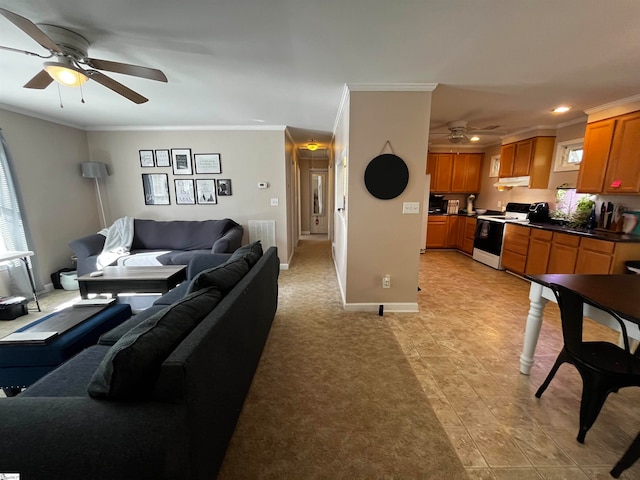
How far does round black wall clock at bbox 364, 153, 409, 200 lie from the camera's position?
265 cm

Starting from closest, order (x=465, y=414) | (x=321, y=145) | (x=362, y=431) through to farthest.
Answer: (x=362, y=431), (x=465, y=414), (x=321, y=145)

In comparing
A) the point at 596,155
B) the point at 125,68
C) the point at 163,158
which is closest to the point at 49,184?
the point at 163,158

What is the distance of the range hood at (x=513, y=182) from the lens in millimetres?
4469

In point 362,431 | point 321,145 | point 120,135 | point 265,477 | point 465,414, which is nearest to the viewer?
point 265,477

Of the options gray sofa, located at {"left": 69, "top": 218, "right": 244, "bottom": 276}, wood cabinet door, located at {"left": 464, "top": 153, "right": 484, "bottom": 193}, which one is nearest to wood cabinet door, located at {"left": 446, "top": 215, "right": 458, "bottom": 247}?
wood cabinet door, located at {"left": 464, "top": 153, "right": 484, "bottom": 193}

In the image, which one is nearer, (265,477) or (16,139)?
(265,477)

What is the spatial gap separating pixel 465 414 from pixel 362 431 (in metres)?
0.67

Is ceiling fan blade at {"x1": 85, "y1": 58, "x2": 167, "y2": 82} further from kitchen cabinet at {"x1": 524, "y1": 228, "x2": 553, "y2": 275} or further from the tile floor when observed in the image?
kitchen cabinet at {"x1": 524, "y1": 228, "x2": 553, "y2": 275}

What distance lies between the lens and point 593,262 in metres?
3.00

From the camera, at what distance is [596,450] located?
1.37 meters

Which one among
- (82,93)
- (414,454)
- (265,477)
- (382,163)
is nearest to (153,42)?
(82,93)

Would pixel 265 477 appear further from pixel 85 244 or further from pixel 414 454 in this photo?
pixel 85 244

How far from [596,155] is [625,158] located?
1.07 feet

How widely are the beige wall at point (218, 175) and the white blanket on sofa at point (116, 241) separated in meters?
0.52
